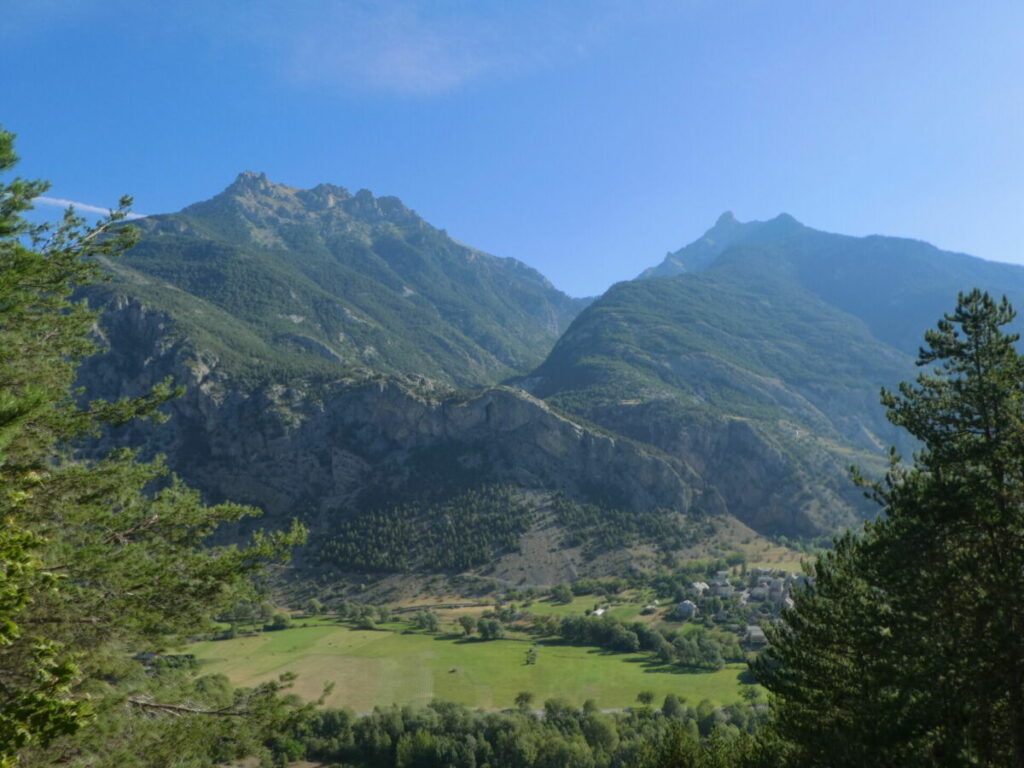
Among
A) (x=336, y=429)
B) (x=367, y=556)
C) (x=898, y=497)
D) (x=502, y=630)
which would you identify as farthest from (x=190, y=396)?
(x=898, y=497)

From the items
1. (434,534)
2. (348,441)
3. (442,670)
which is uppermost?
(348,441)

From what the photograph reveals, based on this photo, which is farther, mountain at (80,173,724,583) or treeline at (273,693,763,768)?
mountain at (80,173,724,583)

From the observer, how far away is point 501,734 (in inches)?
2104

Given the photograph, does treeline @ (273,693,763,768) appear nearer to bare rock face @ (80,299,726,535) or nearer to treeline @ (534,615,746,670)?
treeline @ (534,615,746,670)

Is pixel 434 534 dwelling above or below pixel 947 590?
below

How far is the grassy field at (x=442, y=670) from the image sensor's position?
69.0 metres

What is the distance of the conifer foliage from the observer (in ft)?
35.1

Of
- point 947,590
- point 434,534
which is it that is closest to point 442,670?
point 434,534

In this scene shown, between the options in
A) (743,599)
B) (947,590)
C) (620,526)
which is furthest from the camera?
(620,526)

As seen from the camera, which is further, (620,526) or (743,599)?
(620,526)

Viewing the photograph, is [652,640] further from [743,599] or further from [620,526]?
[620,526]

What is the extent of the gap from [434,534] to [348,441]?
44.4 metres

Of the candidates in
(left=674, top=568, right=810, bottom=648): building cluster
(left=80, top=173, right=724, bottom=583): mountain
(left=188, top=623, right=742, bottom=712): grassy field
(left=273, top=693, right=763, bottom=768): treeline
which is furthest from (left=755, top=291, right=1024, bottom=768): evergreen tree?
(left=80, top=173, right=724, bottom=583): mountain

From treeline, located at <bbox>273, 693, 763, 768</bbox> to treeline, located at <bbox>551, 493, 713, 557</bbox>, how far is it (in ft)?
238
